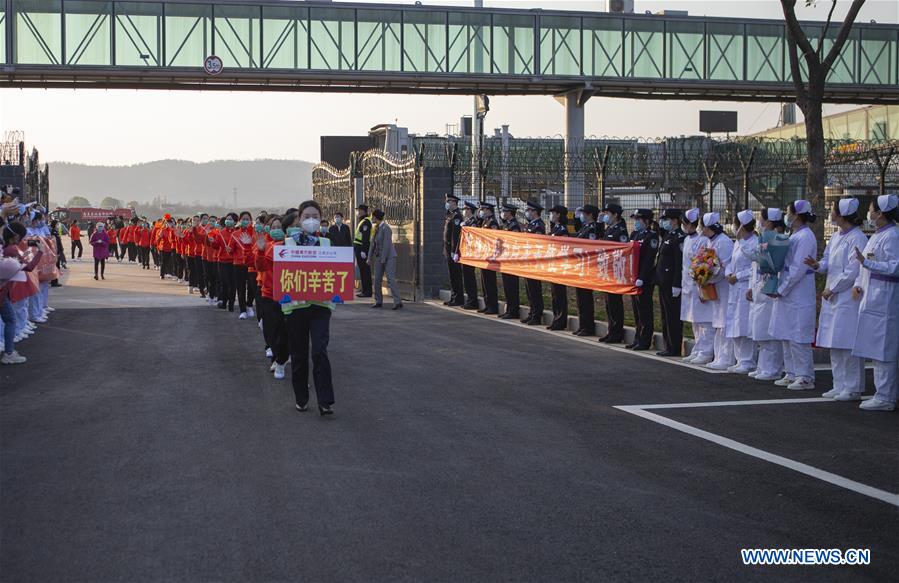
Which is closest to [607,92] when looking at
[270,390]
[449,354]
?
[449,354]

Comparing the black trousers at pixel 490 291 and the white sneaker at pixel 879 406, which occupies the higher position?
the black trousers at pixel 490 291

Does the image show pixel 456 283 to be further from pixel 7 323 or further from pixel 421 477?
pixel 421 477

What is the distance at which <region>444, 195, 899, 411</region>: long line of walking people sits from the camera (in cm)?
1014

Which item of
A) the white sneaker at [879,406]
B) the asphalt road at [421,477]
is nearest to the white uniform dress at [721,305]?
the asphalt road at [421,477]

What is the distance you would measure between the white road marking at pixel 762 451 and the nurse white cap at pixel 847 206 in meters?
1.89

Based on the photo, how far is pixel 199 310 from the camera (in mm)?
20469

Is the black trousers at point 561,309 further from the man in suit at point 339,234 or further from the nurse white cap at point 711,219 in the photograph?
the man in suit at point 339,234

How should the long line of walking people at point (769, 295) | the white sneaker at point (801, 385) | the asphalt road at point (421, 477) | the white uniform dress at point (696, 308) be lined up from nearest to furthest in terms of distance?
the asphalt road at point (421, 477) → the long line of walking people at point (769, 295) → the white sneaker at point (801, 385) → the white uniform dress at point (696, 308)

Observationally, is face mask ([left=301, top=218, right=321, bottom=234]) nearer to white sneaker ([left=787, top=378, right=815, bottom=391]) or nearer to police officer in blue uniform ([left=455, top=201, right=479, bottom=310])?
white sneaker ([left=787, top=378, right=815, bottom=391])

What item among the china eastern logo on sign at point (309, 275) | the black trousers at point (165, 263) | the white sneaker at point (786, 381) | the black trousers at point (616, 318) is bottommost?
the white sneaker at point (786, 381)

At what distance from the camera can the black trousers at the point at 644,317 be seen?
47.5ft

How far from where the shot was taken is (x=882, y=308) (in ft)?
33.2

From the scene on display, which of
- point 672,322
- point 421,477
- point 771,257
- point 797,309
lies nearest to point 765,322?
point 797,309

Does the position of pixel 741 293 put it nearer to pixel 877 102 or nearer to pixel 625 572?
pixel 625 572
